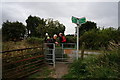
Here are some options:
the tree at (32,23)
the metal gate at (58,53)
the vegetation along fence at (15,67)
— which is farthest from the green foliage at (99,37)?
the tree at (32,23)

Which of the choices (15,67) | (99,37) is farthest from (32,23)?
(15,67)

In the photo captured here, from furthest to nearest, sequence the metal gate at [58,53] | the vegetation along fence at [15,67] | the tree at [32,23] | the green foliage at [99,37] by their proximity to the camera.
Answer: the tree at [32,23] → the green foliage at [99,37] → the metal gate at [58,53] → the vegetation along fence at [15,67]

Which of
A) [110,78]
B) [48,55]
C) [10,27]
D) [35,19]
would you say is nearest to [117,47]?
[110,78]

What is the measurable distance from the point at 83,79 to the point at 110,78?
851mm

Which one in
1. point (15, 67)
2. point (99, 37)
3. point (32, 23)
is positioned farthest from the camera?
point (32, 23)

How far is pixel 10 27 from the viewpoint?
2866 centimetres

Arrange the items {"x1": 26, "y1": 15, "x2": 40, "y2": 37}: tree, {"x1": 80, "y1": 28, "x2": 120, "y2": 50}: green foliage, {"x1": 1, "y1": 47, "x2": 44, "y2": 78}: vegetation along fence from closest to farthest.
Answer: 1. {"x1": 1, "y1": 47, "x2": 44, "y2": 78}: vegetation along fence
2. {"x1": 80, "y1": 28, "x2": 120, "y2": 50}: green foliage
3. {"x1": 26, "y1": 15, "x2": 40, "y2": 37}: tree

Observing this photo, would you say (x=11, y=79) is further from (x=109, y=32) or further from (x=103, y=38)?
(x=109, y=32)

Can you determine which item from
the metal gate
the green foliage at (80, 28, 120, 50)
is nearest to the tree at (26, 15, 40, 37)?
the green foliage at (80, 28, 120, 50)

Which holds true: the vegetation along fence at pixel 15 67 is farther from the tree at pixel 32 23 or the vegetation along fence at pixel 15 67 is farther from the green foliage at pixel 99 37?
the tree at pixel 32 23

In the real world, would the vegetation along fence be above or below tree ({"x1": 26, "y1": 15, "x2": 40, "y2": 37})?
below

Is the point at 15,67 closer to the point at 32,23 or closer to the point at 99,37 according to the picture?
the point at 99,37

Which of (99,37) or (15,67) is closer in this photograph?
(15,67)

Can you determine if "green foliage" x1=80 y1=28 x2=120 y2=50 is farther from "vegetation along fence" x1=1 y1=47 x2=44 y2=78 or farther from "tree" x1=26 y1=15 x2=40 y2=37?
"tree" x1=26 y1=15 x2=40 y2=37
